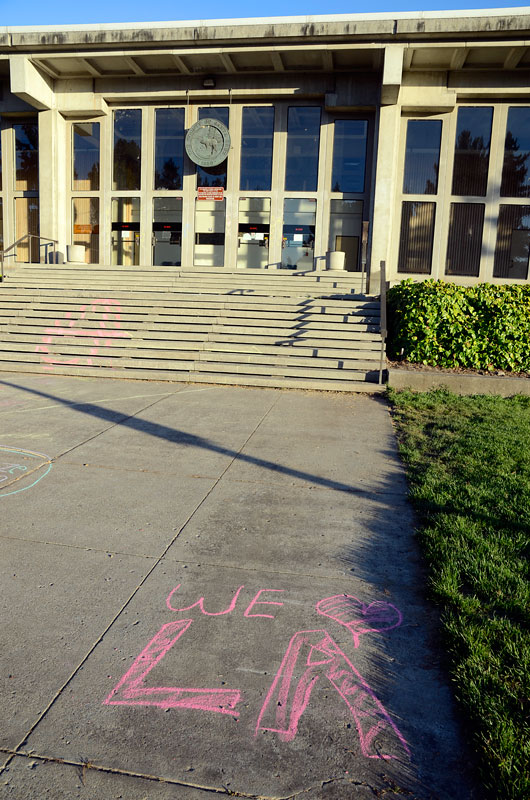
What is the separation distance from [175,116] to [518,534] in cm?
2239

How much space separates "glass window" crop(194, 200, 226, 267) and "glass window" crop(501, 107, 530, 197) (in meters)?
10.5

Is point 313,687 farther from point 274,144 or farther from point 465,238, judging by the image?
point 274,144

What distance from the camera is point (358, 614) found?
11.3ft

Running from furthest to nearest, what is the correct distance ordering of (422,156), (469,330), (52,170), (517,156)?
(52,170) < (422,156) < (517,156) < (469,330)

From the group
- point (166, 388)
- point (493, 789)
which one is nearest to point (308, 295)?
point (166, 388)

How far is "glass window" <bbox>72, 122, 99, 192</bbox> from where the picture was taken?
75.6 ft

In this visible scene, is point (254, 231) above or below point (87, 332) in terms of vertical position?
above

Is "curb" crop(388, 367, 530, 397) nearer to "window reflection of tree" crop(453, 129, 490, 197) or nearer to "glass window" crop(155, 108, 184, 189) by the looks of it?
"window reflection of tree" crop(453, 129, 490, 197)

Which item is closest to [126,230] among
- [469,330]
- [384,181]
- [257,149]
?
[257,149]

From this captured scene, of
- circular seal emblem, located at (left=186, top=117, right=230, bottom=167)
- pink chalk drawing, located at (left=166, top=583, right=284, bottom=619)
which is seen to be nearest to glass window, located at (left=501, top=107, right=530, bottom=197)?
circular seal emblem, located at (left=186, top=117, right=230, bottom=167)

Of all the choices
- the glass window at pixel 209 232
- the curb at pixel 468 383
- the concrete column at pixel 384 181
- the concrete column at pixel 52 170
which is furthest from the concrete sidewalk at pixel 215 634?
the concrete column at pixel 52 170

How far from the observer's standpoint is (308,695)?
2.76 m

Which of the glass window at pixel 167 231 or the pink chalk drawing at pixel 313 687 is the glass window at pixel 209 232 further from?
the pink chalk drawing at pixel 313 687

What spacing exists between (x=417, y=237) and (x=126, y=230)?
37.3ft
